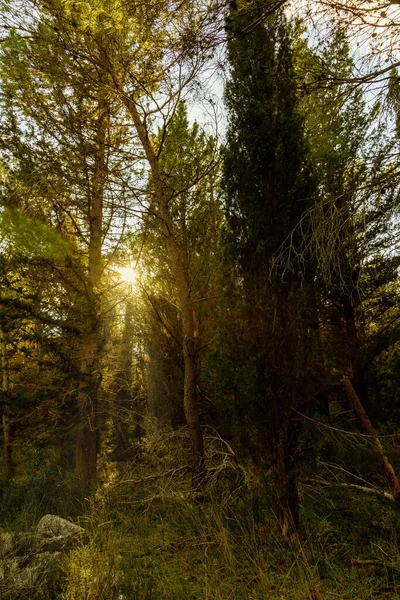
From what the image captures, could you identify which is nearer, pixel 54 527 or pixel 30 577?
pixel 30 577

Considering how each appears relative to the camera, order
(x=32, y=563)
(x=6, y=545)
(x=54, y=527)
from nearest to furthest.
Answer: (x=32, y=563), (x=6, y=545), (x=54, y=527)

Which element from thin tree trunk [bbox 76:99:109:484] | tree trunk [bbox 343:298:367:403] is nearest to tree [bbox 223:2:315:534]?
tree trunk [bbox 343:298:367:403]

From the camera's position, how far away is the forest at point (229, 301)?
3.07 metres

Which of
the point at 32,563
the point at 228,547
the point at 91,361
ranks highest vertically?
the point at 91,361

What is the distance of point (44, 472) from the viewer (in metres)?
8.86

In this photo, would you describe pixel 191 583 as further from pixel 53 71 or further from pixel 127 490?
pixel 53 71

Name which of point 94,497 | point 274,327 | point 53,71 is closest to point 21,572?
point 94,497

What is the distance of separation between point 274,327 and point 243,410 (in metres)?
0.95

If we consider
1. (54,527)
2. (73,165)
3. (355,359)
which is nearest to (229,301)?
(73,165)

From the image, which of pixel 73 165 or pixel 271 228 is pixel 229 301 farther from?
pixel 73 165

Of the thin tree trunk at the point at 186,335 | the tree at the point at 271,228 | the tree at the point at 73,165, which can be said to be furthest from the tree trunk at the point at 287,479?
the tree at the point at 73,165

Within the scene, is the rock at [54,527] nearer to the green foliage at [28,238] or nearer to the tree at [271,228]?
the tree at [271,228]

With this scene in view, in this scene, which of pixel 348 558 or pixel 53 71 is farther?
pixel 53 71

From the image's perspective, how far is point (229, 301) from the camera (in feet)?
13.6
